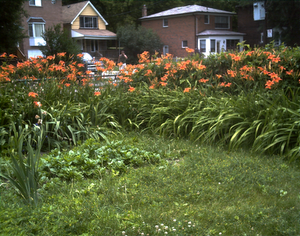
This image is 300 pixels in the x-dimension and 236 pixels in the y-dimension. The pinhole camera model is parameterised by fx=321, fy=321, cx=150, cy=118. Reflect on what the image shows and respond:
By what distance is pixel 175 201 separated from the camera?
3.30m

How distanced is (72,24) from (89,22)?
8.57 ft

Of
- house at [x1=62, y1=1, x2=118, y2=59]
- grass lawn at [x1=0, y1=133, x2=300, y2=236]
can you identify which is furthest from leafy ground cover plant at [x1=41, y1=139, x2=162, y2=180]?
house at [x1=62, y1=1, x2=118, y2=59]

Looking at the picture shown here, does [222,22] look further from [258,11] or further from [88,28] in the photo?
[88,28]

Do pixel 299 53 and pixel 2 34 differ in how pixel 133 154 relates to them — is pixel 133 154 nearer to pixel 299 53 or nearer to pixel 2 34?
pixel 299 53

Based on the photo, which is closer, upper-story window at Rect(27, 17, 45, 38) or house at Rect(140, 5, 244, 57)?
upper-story window at Rect(27, 17, 45, 38)

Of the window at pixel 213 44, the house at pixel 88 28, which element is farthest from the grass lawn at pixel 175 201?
the house at pixel 88 28

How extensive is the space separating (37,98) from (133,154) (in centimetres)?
231

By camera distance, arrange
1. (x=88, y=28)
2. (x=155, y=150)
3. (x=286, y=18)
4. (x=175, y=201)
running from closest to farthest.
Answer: (x=175, y=201)
(x=155, y=150)
(x=286, y=18)
(x=88, y=28)

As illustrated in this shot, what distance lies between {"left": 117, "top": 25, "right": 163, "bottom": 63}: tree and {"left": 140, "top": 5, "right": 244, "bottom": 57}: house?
2.57 meters

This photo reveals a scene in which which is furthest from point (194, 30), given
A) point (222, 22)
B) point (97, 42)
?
point (97, 42)

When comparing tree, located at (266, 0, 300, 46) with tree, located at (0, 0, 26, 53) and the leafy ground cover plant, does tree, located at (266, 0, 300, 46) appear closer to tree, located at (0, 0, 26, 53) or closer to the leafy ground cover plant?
tree, located at (0, 0, 26, 53)

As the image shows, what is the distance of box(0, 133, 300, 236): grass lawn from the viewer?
108 inches

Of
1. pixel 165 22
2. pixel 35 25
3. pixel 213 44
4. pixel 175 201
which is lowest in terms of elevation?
pixel 175 201

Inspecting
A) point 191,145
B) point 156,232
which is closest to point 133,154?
point 191,145
